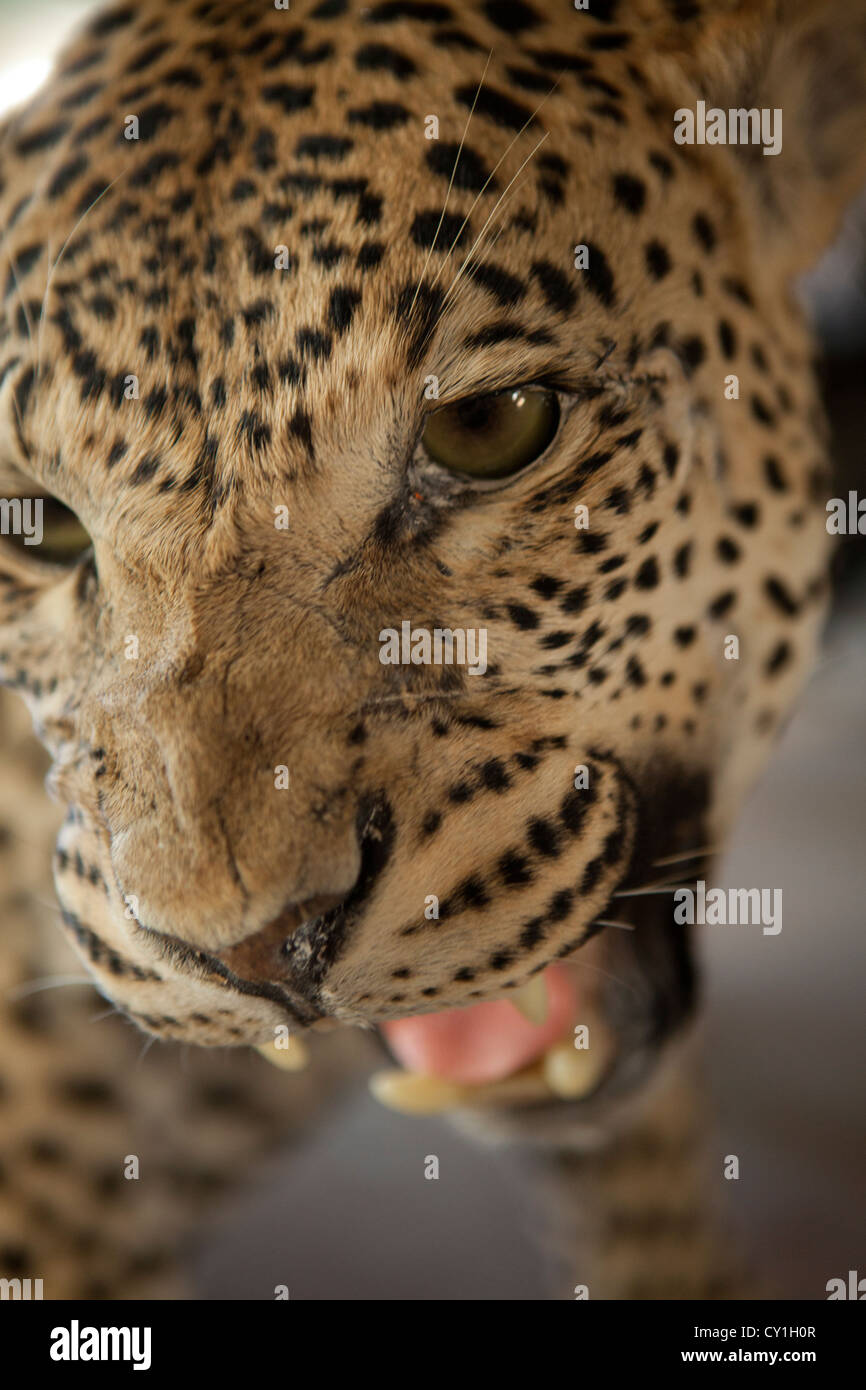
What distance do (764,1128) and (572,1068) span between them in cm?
75

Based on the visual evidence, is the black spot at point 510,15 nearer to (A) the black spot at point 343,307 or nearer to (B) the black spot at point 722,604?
(A) the black spot at point 343,307

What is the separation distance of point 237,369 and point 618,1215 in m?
1.10

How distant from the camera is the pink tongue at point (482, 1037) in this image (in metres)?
0.90

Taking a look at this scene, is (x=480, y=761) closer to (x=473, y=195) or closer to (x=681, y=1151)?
(x=473, y=195)

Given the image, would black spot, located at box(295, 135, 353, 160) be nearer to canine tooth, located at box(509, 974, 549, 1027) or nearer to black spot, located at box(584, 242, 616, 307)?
black spot, located at box(584, 242, 616, 307)

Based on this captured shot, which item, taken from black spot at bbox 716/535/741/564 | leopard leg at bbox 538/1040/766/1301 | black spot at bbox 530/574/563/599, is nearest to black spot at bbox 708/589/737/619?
black spot at bbox 716/535/741/564

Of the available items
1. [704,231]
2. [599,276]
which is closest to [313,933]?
[599,276]

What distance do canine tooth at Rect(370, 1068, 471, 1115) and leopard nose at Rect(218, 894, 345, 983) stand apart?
9.5 inches

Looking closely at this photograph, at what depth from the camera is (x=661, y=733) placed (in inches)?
31.6

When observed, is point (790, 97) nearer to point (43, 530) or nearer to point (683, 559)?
point (683, 559)

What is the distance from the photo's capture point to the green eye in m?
0.69

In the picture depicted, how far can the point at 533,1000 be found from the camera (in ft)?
2.66
